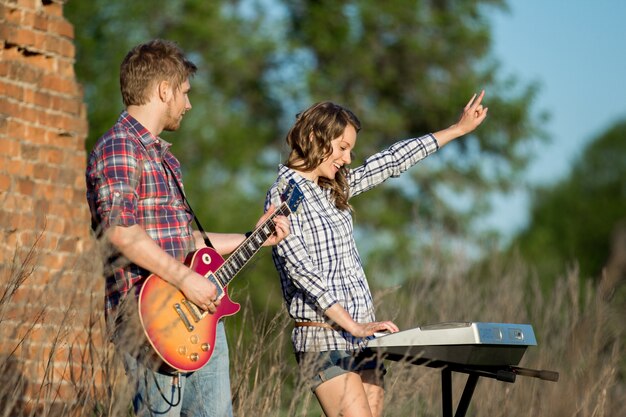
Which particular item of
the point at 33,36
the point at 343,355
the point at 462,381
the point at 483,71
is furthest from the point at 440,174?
the point at 343,355

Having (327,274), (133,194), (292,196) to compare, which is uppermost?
(292,196)

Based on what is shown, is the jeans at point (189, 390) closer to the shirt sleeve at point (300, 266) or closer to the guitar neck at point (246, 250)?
the guitar neck at point (246, 250)

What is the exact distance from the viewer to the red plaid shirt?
3426 mm

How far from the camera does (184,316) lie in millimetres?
3475

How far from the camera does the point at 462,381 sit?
7035 millimetres

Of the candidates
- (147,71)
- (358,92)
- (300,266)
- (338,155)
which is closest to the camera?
(147,71)

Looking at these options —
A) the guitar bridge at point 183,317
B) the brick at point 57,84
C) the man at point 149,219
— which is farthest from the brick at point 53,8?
the guitar bridge at point 183,317

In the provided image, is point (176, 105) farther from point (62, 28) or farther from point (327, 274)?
point (62, 28)

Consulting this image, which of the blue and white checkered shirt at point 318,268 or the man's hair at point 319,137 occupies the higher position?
the man's hair at point 319,137

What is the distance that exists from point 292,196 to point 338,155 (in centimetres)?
29

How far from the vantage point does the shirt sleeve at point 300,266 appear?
3.91 m

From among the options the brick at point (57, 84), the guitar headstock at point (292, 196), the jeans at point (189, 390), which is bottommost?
the jeans at point (189, 390)

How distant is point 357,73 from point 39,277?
13326 mm

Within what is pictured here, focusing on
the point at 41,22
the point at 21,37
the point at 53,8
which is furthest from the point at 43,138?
the point at 53,8
